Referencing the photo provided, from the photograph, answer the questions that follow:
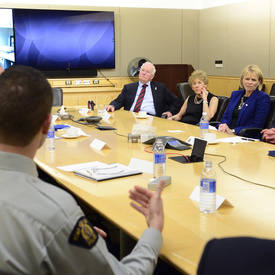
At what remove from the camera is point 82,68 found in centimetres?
895

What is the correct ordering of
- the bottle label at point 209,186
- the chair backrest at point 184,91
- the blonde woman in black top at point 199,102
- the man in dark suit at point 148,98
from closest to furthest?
1. the bottle label at point 209,186
2. the blonde woman in black top at point 199,102
3. the man in dark suit at point 148,98
4. the chair backrest at point 184,91

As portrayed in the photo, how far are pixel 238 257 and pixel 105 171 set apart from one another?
Result: 1.94m

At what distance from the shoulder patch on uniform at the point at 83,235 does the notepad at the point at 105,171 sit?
139 cm

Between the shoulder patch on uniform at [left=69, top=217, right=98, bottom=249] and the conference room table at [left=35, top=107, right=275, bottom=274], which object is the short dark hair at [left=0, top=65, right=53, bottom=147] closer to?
the shoulder patch on uniform at [left=69, top=217, right=98, bottom=249]

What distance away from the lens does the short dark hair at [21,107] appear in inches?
47.2

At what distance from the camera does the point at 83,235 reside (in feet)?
3.62

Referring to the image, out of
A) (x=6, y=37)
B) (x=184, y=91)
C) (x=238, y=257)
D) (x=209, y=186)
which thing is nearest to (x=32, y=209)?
(x=238, y=257)

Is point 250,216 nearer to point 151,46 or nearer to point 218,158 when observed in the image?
point 218,158

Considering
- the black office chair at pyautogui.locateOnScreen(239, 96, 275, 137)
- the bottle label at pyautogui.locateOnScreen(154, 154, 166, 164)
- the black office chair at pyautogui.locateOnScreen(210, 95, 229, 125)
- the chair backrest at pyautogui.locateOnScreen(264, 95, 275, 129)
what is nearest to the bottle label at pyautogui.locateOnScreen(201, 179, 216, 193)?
the bottle label at pyautogui.locateOnScreen(154, 154, 166, 164)

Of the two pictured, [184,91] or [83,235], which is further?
[184,91]

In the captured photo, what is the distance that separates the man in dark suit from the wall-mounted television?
2.75 metres

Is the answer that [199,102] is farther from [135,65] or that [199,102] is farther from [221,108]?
[135,65]

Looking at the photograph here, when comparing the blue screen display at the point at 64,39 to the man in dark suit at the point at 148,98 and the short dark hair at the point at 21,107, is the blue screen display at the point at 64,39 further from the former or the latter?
the short dark hair at the point at 21,107

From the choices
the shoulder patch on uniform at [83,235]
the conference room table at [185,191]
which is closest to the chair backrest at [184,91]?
the conference room table at [185,191]
